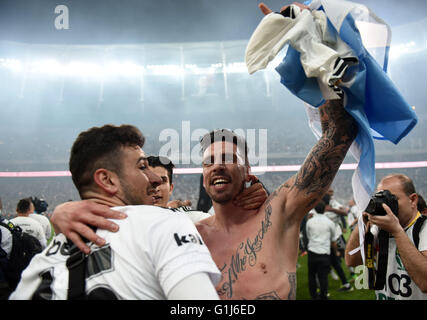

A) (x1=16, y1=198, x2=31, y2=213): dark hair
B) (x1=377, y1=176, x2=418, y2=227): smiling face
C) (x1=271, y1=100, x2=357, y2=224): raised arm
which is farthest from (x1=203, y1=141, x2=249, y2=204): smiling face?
(x1=16, y1=198, x2=31, y2=213): dark hair

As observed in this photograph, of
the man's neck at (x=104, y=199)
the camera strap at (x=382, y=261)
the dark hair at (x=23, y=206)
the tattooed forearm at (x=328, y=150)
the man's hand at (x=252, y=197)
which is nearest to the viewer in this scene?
the man's neck at (x=104, y=199)

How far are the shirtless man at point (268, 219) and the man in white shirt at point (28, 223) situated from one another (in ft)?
12.6

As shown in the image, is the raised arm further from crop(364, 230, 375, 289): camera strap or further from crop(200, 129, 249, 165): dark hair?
crop(364, 230, 375, 289): camera strap

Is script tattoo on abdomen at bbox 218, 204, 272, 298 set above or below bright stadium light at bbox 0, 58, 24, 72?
below

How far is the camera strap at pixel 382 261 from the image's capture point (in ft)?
7.14

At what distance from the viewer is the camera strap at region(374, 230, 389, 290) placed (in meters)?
2.18

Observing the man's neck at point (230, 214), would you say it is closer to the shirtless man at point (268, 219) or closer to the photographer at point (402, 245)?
the shirtless man at point (268, 219)

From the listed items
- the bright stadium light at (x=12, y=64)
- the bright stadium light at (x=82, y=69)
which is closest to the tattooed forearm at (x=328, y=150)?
the bright stadium light at (x=82, y=69)

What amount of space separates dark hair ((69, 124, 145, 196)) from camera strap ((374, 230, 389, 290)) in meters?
1.78

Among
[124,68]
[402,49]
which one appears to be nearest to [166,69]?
[124,68]

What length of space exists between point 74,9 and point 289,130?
43.1 feet

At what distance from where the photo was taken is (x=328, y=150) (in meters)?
1.51

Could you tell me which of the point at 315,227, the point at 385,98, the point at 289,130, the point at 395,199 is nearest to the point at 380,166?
the point at 289,130

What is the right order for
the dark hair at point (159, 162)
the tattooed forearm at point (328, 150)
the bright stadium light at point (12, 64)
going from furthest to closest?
the bright stadium light at point (12, 64)
the dark hair at point (159, 162)
the tattooed forearm at point (328, 150)
